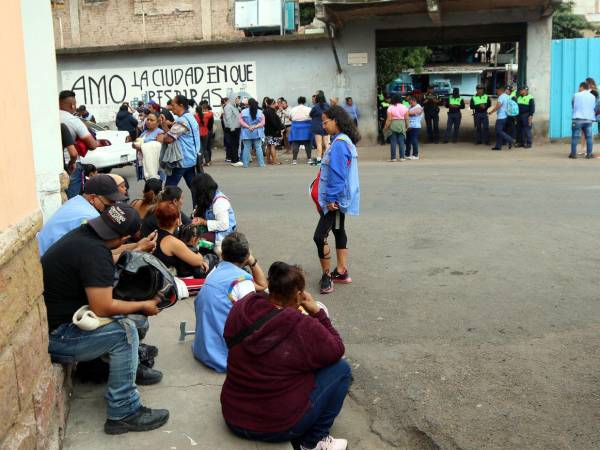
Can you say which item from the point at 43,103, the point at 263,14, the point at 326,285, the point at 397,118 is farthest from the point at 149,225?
the point at 263,14

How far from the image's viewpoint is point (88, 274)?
12.9ft

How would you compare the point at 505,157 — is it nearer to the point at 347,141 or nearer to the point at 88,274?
the point at 347,141

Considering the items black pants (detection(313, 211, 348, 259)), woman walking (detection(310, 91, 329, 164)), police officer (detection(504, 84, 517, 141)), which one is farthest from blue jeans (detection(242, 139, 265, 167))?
black pants (detection(313, 211, 348, 259))

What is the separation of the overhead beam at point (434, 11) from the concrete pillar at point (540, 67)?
8.47 ft

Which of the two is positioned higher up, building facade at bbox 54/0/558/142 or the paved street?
building facade at bbox 54/0/558/142

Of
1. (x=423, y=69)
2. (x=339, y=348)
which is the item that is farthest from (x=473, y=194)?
(x=423, y=69)

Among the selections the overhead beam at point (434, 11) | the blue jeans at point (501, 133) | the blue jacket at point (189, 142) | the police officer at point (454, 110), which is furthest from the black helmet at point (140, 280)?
the police officer at point (454, 110)

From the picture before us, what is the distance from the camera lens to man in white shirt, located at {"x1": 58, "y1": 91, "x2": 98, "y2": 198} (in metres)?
8.77

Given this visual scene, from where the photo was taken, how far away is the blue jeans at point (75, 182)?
8781 mm

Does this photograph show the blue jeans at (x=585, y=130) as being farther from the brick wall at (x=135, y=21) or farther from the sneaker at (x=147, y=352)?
the brick wall at (x=135, y=21)

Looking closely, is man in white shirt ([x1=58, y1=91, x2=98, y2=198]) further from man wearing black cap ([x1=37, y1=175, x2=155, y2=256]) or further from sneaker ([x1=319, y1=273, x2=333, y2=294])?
sneaker ([x1=319, y1=273, x2=333, y2=294])

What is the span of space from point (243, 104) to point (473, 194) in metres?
9.92

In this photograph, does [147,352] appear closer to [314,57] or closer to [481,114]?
[314,57]

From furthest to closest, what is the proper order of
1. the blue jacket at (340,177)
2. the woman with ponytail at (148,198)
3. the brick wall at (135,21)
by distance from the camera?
1. the brick wall at (135,21)
2. the woman with ponytail at (148,198)
3. the blue jacket at (340,177)
